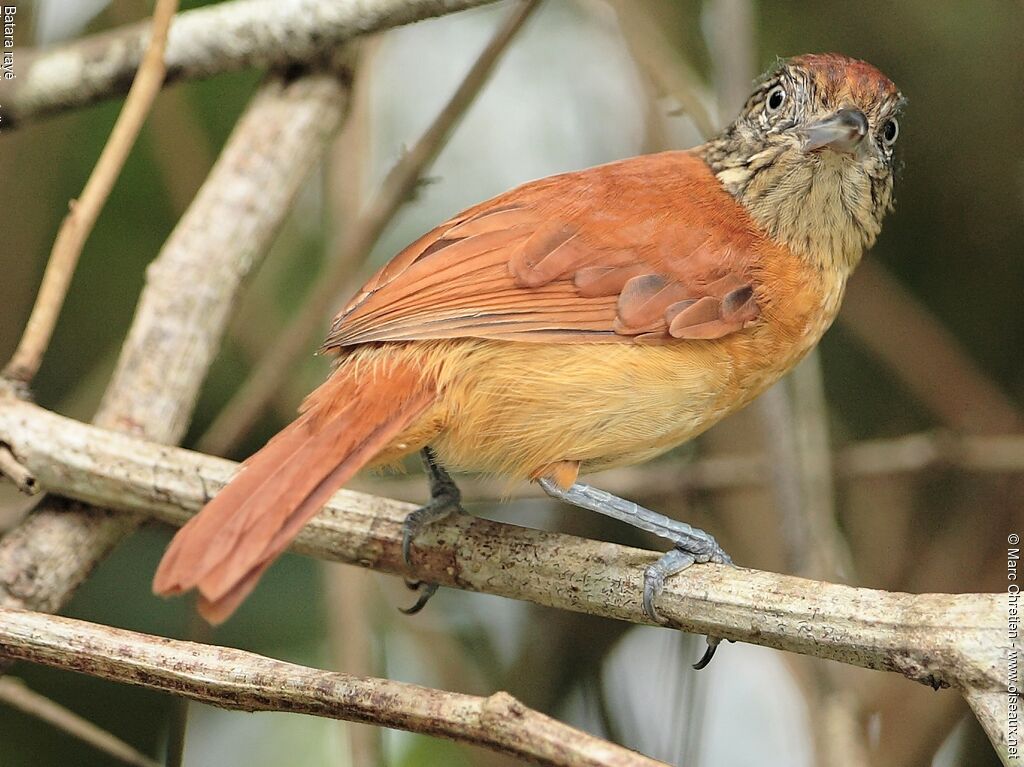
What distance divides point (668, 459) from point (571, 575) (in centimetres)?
193

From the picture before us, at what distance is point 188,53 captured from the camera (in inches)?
133

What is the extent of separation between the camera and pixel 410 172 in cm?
339

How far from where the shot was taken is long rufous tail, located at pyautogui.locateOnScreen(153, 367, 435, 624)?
196 centimetres

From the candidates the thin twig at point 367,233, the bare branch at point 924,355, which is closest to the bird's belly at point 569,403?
the thin twig at point 367,233

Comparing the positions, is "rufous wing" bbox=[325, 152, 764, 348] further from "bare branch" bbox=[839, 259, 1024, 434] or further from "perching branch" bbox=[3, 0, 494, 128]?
"bare branch" bbox=[839, 259, 1024, 434]

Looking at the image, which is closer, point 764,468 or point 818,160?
point 818,160

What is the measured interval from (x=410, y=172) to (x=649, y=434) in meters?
1.19

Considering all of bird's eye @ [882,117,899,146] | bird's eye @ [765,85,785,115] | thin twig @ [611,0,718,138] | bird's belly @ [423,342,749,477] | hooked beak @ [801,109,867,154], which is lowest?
bird's belly @ [423,342,749,477]

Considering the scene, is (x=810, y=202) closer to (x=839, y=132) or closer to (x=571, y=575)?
(x=839, y=132)

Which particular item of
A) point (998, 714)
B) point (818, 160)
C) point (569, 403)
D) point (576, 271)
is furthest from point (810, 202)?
point (998, 714)

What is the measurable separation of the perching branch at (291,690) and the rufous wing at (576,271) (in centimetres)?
84

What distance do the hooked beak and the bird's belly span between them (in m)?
0.59

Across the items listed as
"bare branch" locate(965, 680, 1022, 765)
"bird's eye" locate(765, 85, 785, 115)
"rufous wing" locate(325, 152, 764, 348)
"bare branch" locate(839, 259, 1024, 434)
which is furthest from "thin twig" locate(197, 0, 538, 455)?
"bare branch" locate(965, 680, 1022, 765)

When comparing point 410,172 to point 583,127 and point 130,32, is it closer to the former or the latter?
point 130,32
